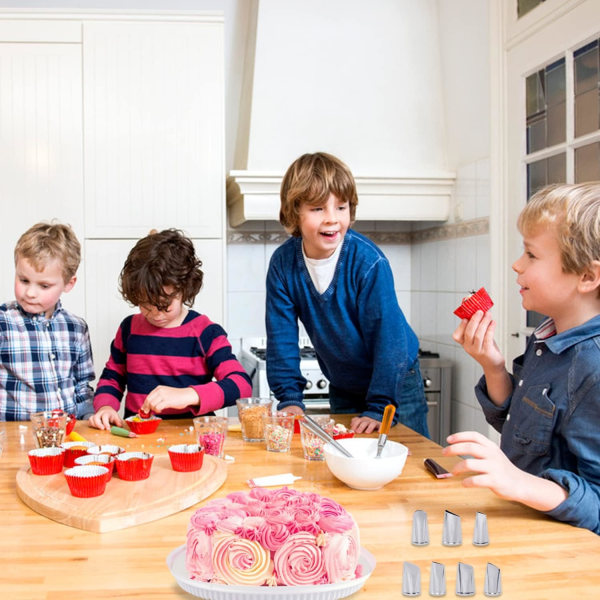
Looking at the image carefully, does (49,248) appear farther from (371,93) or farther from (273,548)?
(371,93)

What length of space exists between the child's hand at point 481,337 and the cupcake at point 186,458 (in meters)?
0.53

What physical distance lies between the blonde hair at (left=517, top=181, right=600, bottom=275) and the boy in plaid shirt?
4.50 feet

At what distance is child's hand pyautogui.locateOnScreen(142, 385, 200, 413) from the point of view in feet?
5.38

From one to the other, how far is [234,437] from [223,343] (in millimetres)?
451

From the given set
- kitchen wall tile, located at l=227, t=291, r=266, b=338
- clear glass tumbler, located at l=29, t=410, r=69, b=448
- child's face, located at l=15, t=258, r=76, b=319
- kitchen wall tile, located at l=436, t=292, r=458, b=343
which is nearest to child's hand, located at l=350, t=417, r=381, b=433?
clear glass tumbler, located at l=29, t=410, r=69, b=448

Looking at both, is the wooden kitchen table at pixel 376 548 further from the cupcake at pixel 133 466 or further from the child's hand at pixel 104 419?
the child's hand at pixel 104 419

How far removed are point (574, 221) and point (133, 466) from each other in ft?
2.78

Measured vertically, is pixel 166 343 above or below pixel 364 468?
above

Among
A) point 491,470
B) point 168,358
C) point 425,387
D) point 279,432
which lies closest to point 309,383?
point 425,387

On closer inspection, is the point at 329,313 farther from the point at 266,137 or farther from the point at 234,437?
the point at 266,137

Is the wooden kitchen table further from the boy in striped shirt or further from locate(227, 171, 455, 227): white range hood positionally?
locate(227, 171, 455, 227): white range hood

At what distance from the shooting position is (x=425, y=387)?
3.32 metres

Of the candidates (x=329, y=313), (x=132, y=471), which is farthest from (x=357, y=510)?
(x=329, y=313)

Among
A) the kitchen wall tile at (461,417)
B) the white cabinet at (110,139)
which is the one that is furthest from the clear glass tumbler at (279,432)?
the kitchen wall tile at (461,417)
